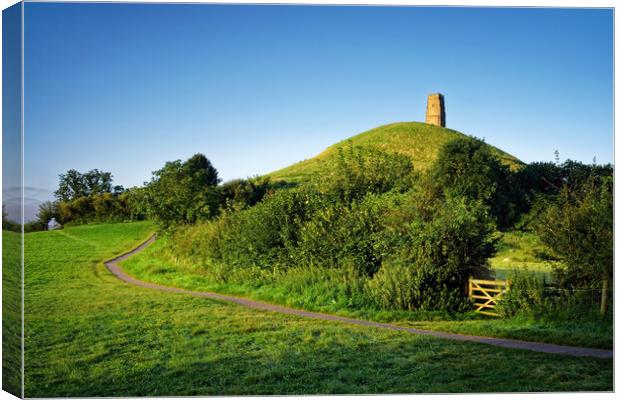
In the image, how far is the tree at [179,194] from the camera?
949 inches

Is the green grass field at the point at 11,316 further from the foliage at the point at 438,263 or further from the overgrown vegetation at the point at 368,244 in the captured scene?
the foliage at the point at 438,263

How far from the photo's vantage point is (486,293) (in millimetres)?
12555

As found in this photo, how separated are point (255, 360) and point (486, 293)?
237 inches

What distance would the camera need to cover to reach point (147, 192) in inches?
948

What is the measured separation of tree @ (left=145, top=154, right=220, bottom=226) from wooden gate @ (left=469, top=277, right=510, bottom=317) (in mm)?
13218

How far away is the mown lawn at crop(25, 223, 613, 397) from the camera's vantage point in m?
7.55

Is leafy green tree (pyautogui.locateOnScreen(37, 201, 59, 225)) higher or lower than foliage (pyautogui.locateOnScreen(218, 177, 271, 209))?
lower

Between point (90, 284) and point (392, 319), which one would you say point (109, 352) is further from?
point (90, 284)

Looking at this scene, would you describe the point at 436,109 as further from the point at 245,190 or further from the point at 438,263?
the point at 245,190

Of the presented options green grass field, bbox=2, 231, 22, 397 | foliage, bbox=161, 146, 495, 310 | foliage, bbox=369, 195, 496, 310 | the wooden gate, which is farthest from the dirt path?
green grass field, bbox=2, 231, 22, 397

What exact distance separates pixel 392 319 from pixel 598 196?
4622 millimetres

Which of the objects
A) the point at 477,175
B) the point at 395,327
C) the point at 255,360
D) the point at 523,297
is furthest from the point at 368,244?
the point at 477,175

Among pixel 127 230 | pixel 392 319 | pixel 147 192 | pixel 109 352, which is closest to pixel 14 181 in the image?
pixel 109 352

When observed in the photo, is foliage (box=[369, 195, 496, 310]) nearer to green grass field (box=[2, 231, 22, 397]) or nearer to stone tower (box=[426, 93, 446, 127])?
stone tower (box=[426, 93, 446, 127])
